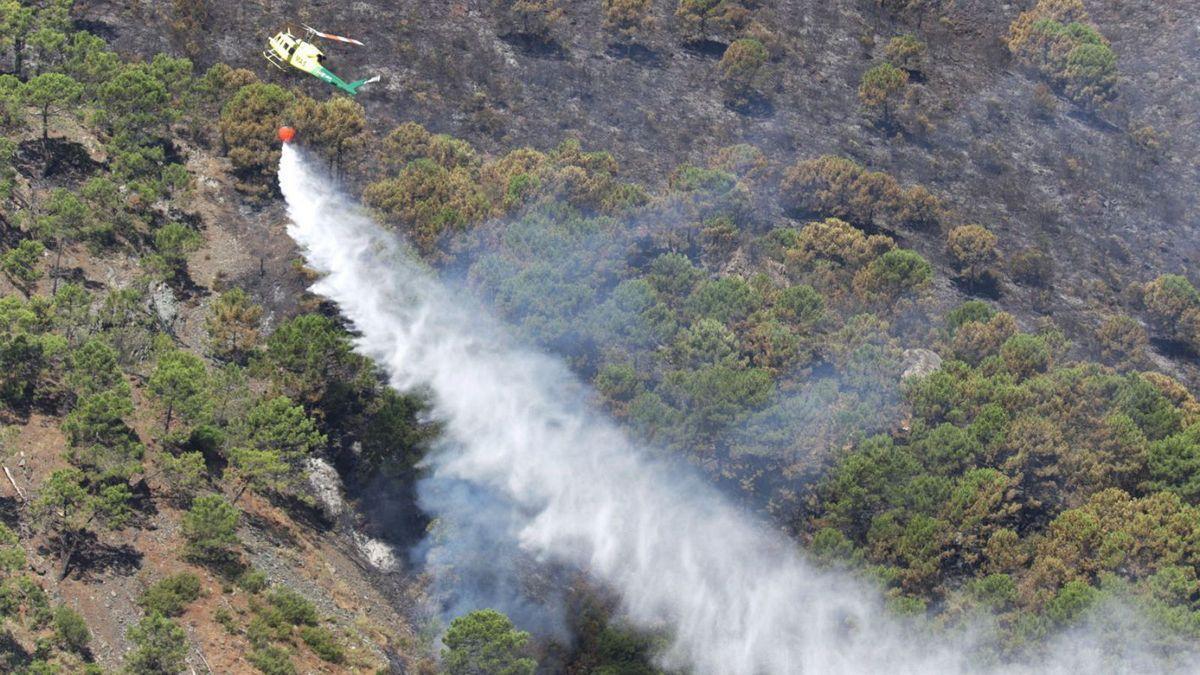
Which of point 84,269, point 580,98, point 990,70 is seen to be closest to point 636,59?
point 580,98

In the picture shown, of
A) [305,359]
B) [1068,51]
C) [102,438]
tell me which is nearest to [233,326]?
[305,359]

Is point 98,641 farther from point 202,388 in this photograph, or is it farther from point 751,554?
point 751,554

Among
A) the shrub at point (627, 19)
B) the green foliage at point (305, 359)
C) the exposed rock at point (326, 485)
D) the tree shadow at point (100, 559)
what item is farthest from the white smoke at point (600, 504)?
the shrub at point (627, 19)

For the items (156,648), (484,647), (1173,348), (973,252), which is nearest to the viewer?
(156,648)

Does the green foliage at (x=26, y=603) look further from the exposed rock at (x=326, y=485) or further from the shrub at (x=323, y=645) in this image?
the exposed rock at (x=326, y=485)

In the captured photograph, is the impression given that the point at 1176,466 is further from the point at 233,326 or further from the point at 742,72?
the point at 742,72

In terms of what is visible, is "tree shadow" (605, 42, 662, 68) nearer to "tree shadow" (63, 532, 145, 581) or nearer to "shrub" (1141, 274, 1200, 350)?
"shrub" (1141, 274, 1200, 350)

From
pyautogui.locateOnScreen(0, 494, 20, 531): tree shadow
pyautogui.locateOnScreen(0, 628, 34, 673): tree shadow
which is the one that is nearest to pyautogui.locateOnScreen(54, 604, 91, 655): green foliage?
pyautogui.locateOnScreen(0, 628, 34, 673): tree shadow

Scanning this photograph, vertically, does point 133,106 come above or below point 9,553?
above
